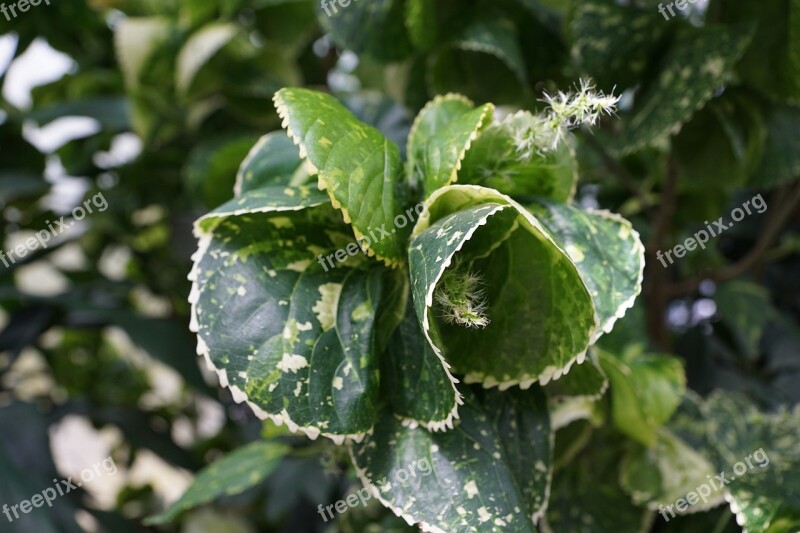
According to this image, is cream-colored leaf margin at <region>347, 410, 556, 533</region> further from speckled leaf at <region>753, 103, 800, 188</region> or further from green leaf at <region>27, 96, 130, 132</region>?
green leaf at <region>27, 96, 130, 132</region>

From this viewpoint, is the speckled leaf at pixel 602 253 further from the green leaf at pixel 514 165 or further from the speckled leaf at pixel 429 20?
the speckled leaf at pixel 429 20

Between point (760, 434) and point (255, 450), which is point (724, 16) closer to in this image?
point (760, 434)

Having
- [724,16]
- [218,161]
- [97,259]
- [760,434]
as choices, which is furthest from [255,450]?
[97,259]

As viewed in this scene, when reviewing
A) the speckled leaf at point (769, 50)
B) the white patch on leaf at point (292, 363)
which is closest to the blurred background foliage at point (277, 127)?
the speckled leaf at point (769, 50)

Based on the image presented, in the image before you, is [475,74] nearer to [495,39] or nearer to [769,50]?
[495,39]

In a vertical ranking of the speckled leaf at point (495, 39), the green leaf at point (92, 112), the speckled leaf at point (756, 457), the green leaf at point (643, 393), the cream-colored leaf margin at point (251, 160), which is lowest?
the speckled leaf at point (756, 457)

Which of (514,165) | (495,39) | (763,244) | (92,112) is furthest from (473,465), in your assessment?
(92,112)
